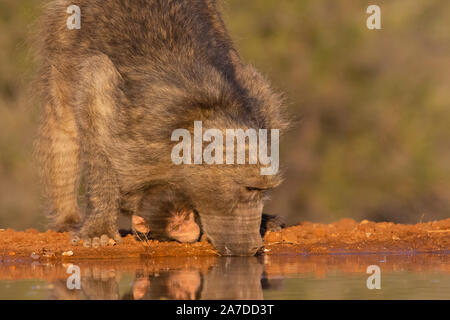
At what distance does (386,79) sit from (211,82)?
10184 millimetres

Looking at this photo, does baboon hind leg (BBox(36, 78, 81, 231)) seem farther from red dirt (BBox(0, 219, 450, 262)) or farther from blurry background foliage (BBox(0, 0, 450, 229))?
blurry background foliage (BBox(0, 0, 450, 229))

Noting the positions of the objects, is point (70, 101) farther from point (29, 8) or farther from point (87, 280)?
point (29, 8)

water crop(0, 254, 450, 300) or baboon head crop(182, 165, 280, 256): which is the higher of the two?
baboon head crop(182, 165, 280, 256)

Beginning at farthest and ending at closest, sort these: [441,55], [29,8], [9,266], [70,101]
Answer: [441,55] → [29,8] → [70,101] → [9,266]

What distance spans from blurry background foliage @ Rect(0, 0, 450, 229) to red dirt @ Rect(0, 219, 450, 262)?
740 cm

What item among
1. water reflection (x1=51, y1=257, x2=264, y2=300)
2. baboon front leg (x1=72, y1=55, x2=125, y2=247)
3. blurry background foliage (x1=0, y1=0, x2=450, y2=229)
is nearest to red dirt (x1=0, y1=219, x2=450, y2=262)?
baboon front leg (x1=72, y1=55, x2=125, y2=247)

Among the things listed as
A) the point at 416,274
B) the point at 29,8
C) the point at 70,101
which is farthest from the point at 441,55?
the point at 416,274

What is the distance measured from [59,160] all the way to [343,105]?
8.99 m

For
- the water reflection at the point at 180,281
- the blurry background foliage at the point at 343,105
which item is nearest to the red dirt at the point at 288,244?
the water reflection at the point at 180,281

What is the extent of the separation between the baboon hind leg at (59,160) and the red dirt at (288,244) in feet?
1.78

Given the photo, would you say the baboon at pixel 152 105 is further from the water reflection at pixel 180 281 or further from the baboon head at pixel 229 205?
the water reflection at pixel 180 281

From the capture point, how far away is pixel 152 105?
7352mm

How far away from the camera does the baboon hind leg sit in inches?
346

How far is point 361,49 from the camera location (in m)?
17.3
